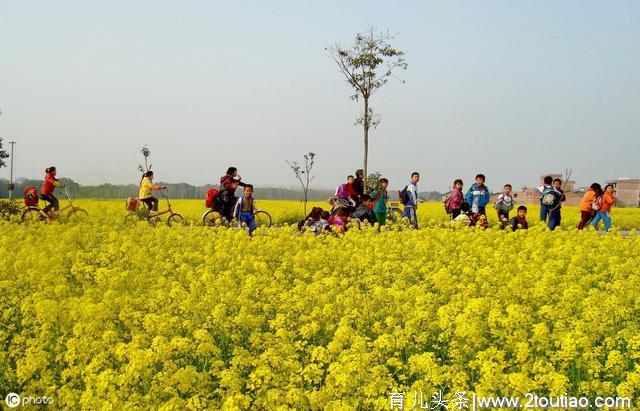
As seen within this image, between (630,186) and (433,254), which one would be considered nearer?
(433,254)

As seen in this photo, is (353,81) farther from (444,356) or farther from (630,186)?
(630,186)

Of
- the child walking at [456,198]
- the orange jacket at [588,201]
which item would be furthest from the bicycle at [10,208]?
the orange jacket at [588,201]

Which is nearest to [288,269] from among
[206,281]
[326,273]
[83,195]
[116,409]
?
[326,273]

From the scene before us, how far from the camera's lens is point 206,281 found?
27.9 ft

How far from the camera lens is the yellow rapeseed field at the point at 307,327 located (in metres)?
5.12

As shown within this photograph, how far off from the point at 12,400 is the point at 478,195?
14.9m

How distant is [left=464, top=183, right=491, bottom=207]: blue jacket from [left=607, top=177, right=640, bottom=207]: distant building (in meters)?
58.9

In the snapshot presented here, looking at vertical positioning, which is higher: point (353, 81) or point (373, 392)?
point (353, 81)

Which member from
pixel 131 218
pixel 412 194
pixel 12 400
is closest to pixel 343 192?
pixel 412 194

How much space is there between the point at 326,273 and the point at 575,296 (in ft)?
12.1

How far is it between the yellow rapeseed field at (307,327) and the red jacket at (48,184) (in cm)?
652

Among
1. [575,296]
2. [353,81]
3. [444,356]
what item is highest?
[353,81]

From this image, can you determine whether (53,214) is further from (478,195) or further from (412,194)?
(478,195)

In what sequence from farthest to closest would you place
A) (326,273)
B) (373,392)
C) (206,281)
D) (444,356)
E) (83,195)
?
(83,195) → (326,273) → (206,281) → (444,356) → (373,392)
